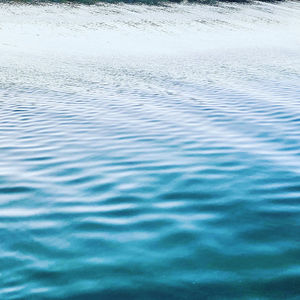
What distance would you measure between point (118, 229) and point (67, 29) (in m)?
37.2

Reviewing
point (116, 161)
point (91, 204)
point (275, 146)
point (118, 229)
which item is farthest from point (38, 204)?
point (275, 146)

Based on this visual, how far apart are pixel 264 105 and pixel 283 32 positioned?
37600 millimetres

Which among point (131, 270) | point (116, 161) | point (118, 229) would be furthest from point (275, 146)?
point (131, 270)

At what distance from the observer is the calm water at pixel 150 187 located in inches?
184

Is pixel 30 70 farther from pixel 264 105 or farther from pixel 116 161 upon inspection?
pixel 116 161

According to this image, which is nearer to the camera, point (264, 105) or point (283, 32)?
point (264, 105)

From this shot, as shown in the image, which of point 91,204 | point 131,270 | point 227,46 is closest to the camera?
point 131,270

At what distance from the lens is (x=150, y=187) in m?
6.88

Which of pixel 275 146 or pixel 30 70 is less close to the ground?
pixel 275 146

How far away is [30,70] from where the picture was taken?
68.7 feet

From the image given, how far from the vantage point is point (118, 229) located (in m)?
5.56

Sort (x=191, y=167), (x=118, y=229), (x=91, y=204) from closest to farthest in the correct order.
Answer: (x=118, y=229) → (x=91, y=204) → (x=191, y=167)

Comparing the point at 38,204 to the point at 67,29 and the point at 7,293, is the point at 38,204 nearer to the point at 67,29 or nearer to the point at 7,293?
the point at 7,293

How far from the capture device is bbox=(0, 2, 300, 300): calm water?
466 cm
